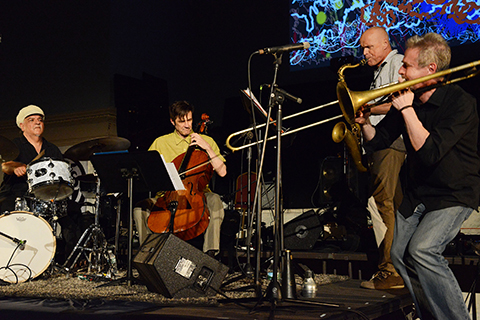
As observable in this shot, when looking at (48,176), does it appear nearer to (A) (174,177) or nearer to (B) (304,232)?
(A) (174,177)

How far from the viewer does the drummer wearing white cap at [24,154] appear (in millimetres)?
4355

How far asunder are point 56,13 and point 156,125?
223 cm

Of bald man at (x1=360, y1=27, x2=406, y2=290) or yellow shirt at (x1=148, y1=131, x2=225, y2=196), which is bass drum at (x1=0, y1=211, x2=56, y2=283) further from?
bald man at (x1=360, y1=27, x2=406, y2=290)

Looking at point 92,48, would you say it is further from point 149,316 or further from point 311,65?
point 149,316

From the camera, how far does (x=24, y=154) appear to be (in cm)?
465

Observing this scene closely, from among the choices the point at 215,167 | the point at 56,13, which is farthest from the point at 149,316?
the point at 56,13

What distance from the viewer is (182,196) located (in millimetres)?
3520

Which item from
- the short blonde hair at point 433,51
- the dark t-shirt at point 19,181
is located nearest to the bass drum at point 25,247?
the dark t-shirt at point 19,181

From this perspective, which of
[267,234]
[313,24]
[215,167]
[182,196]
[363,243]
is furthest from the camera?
[313,24]

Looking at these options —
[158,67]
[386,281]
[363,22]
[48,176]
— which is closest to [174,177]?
[48,176]

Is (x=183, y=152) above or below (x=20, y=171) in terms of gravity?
above

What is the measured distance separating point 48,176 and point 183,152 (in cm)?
117

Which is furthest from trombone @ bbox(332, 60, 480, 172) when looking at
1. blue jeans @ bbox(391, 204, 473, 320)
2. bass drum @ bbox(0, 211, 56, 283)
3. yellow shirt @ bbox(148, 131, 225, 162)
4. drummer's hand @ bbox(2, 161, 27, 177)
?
drummer's hand @ bbox(2, 161, 27, 177)

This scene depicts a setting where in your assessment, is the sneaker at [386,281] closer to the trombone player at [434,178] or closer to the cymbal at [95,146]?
the trombone player at [434,178]
